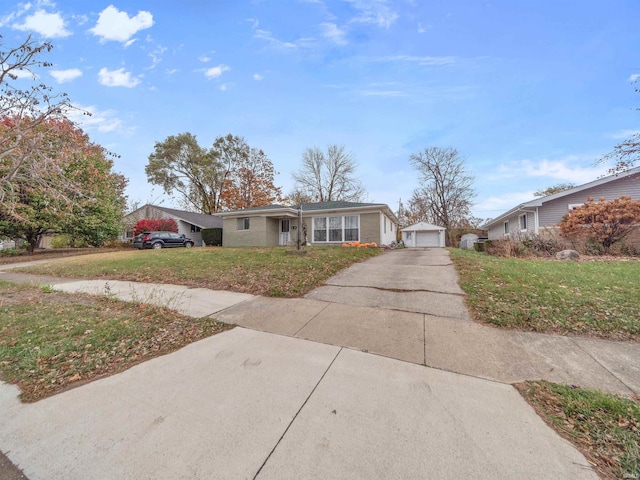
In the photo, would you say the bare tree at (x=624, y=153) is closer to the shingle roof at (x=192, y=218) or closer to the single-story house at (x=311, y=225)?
the single-story house at (x=311, y=225)

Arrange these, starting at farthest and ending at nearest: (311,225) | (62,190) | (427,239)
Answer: (427,239), (311,225), (62,190)

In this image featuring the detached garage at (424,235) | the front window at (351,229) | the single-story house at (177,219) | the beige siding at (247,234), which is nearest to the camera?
the front window at (351,229)

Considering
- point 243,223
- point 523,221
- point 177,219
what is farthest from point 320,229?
point 177,219

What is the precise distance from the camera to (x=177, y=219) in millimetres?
23438

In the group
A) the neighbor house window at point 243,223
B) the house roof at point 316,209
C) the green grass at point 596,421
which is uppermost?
the house roof at point 316,209

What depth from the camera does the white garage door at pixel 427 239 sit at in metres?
24.1

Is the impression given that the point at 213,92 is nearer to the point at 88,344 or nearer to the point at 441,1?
the point at 441,1

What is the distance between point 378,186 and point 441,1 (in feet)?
73.5

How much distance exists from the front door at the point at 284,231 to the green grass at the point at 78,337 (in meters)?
13.2

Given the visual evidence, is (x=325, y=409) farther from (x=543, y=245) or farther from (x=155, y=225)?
(x=155, y=225)

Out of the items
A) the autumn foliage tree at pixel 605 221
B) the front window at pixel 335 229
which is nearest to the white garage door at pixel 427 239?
the front window at pixel 335 229

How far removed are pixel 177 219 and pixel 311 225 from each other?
1479 centimetres

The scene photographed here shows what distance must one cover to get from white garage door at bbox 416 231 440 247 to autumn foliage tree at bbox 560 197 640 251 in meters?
13.0

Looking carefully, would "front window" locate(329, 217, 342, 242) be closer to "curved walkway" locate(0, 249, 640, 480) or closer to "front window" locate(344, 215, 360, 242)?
"front window" locate(344, 215, 360, 242)
